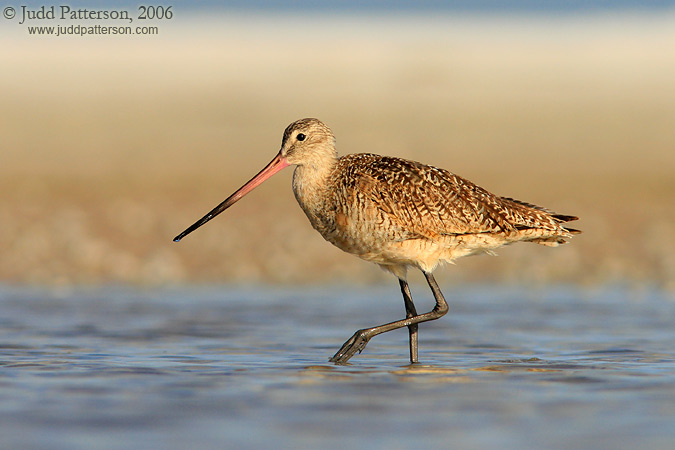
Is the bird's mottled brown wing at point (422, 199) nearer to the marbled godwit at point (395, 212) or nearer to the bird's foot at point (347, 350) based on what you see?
the marbled godwit at point (395, 212)

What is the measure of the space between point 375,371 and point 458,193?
49.9 inches

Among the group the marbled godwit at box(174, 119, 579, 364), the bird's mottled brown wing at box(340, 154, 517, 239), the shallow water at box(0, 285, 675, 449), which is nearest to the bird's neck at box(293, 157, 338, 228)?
the marbled godwit at box(174, 119, 579, 364)

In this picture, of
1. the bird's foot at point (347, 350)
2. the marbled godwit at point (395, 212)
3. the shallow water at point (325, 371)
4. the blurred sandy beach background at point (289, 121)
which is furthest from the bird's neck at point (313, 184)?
the blurred sandy beach background at point (289, 121)

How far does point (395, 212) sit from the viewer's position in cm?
720

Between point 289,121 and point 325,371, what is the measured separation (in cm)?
1654

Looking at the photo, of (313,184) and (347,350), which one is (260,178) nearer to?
(313,184)

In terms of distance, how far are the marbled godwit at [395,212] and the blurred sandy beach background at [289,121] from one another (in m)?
3.61

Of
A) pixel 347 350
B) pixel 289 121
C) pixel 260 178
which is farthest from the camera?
pixel 289 121

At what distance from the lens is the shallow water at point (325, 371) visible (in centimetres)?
510

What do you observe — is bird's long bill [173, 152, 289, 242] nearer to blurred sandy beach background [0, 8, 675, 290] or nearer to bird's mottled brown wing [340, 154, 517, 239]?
bird's mottled brown wing [340, 154, 517, 239]

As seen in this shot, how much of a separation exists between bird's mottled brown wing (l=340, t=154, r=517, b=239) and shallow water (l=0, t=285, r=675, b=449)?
776mm

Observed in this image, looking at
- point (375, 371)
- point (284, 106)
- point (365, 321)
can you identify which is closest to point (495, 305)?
point (365, 321)

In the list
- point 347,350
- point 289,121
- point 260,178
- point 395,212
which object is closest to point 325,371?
point 347,350

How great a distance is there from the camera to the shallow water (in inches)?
201
